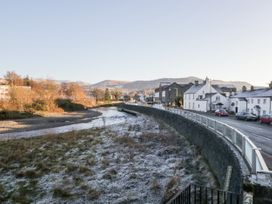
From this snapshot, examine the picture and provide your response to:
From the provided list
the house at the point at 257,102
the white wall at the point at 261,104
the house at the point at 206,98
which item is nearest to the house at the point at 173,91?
the house at the point at 206,98

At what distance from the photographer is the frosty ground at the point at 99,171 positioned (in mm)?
13531

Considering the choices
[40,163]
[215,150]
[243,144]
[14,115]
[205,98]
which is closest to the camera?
[243,144]

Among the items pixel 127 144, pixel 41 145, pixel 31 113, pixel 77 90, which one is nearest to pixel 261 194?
pixel 127 144

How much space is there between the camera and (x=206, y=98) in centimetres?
6644

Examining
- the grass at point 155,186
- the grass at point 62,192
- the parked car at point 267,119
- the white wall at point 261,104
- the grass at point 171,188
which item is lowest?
the grass at point 62,192

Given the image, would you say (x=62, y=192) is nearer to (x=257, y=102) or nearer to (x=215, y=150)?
(x=215, y=150)

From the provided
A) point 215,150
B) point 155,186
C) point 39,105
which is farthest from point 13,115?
point 215,150

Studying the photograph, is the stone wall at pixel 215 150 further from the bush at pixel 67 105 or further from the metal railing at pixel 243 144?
the bush at pixel 67 105

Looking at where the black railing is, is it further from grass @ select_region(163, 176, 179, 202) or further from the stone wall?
grass @ select_region(163, 176, 179, 202)

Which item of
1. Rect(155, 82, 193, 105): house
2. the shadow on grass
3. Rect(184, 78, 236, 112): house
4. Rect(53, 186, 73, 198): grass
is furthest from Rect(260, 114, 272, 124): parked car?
Rect(155, 82, 193, 105): house

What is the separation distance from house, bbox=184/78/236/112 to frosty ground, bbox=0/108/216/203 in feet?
132

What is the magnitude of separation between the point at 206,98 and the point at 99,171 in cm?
5309

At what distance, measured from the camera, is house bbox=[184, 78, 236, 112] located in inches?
2518

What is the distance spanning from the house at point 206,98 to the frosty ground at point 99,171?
1581 inches
